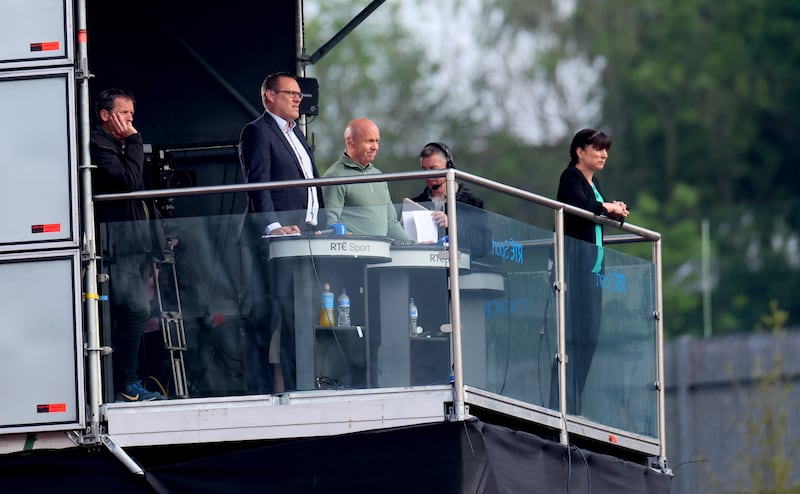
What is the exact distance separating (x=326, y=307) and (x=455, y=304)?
0.74m

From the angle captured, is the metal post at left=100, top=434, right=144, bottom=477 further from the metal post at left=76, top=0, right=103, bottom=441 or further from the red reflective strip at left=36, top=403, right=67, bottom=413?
the red reflective strip at left=36, top=403, right=67, bottom=413

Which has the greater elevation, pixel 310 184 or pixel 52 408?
pixel 310 184

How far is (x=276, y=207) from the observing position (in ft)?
37.7

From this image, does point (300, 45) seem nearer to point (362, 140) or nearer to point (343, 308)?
point (362, 140)

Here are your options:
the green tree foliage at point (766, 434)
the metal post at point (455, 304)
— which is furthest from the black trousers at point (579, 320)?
the green tree foliage at point (766, 434)

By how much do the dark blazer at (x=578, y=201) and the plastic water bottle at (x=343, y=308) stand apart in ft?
6.48

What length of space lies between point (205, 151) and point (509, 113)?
36115 mm

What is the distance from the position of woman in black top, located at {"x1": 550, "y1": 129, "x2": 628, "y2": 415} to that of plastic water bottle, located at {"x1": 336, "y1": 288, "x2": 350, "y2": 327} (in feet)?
5.52

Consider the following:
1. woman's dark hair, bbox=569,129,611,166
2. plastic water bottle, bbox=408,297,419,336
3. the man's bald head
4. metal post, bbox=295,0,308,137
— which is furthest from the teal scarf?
metal post, bbox=295,0,308,137

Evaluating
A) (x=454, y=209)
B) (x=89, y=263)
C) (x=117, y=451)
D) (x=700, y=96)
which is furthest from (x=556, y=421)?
(x=700, y=96)

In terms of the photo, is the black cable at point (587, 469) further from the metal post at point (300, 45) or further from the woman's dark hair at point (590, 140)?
the metal post at point (300, 45)

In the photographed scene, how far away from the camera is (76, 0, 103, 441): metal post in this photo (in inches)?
449

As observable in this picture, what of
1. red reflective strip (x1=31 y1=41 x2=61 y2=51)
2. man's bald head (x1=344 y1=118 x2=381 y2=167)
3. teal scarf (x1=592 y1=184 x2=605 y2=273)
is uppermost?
red reflective strip (x1=31 y1=41 x2=61 y2=51)

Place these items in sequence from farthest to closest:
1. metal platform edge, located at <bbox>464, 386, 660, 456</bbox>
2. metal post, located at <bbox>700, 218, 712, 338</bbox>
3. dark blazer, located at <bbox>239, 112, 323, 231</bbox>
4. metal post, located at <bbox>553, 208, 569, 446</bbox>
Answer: metal post, located at <bbox>700, 218, 712, 338</bbox> < metal post, located at <bbox>553, 208, 569, 446</bbox> < dark blazer, located at <bbox>239, 112, 323, 231</bbox> < metal platform edge, located at <bbox>464, 386, 660, 456</bbox>
